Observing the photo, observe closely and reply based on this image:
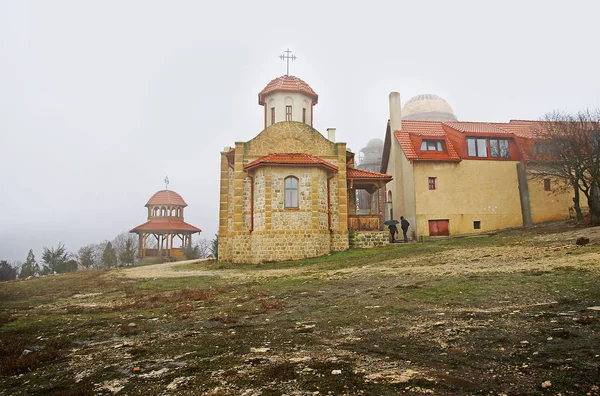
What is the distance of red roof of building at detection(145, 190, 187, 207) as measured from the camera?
44.8m

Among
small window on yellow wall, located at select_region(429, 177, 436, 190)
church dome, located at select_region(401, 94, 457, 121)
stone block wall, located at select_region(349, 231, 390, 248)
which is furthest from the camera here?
church dome, located at select_region(401, 94, 457, 121)

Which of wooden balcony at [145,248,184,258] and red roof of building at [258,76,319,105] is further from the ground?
red roof of building at [258,76,319,105]

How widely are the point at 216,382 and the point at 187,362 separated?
2.87ft

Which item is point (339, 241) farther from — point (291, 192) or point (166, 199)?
point (166, 199)

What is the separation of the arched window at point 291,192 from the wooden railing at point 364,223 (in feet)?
13.4

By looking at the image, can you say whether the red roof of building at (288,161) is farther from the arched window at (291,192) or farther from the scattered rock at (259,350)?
the scattered rock at (259,350)

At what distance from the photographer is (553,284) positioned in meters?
7.58

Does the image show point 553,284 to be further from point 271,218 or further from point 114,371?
point 271,218

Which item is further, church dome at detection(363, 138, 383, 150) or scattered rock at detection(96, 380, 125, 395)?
church dome at detection(363, 138, 383, 150)

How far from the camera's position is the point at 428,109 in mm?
45906

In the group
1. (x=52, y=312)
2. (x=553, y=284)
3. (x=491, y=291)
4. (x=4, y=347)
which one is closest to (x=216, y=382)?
(x=4, y=347)

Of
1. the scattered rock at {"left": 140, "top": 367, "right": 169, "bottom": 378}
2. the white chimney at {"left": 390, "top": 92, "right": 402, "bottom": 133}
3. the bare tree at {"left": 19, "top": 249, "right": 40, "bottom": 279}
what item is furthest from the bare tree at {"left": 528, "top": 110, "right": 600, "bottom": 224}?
the bare tree at {"left": 19, "top": 249, "right": 40, "bottom": 279}

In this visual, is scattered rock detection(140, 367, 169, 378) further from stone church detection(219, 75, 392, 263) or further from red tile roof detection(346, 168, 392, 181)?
red tile roof detection(346, 168, 392, 181)

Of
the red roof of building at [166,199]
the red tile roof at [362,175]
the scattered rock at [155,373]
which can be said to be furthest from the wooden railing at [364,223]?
the red roof of building at [166,199]
